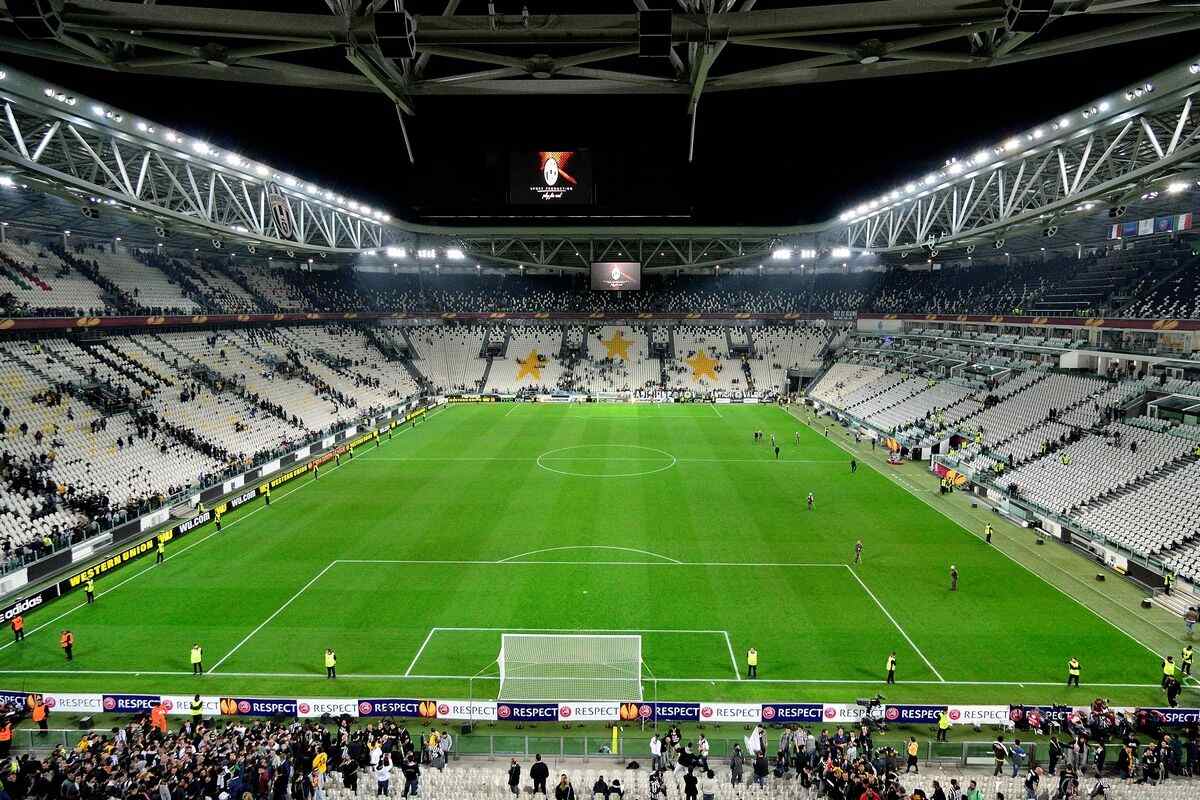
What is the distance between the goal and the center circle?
21.1m

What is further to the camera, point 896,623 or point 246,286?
point 246,286

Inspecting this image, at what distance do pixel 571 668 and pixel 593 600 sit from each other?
17.6 ft

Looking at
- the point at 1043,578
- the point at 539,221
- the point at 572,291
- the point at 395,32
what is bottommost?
the point at 1043,578

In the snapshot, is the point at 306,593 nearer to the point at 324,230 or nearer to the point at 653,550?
the point at 653,550

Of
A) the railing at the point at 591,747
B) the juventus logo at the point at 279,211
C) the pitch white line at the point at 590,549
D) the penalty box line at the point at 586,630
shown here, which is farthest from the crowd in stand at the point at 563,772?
the juventus logo at the point at 279,211

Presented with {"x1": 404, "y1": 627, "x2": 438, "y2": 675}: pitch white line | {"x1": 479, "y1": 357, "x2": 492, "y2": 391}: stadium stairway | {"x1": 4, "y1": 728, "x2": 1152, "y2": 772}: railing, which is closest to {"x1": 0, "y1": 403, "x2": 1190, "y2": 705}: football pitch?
{"x1": 404, "y1": 627, "x2": 438, "y2": 675}: pitch white line

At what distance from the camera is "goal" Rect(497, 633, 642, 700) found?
55.3 ft

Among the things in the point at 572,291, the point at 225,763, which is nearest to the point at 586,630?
the point at 225,763

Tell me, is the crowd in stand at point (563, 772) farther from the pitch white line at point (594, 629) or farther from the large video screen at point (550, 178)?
the large video screen at point (550, 178)

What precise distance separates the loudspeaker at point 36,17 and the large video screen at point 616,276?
49247mm

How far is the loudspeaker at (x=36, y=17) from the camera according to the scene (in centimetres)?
845

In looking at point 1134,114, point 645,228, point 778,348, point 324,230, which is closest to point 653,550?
point 1134,114

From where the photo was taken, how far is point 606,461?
42.3 m

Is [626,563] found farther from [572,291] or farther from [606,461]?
[572,291]
